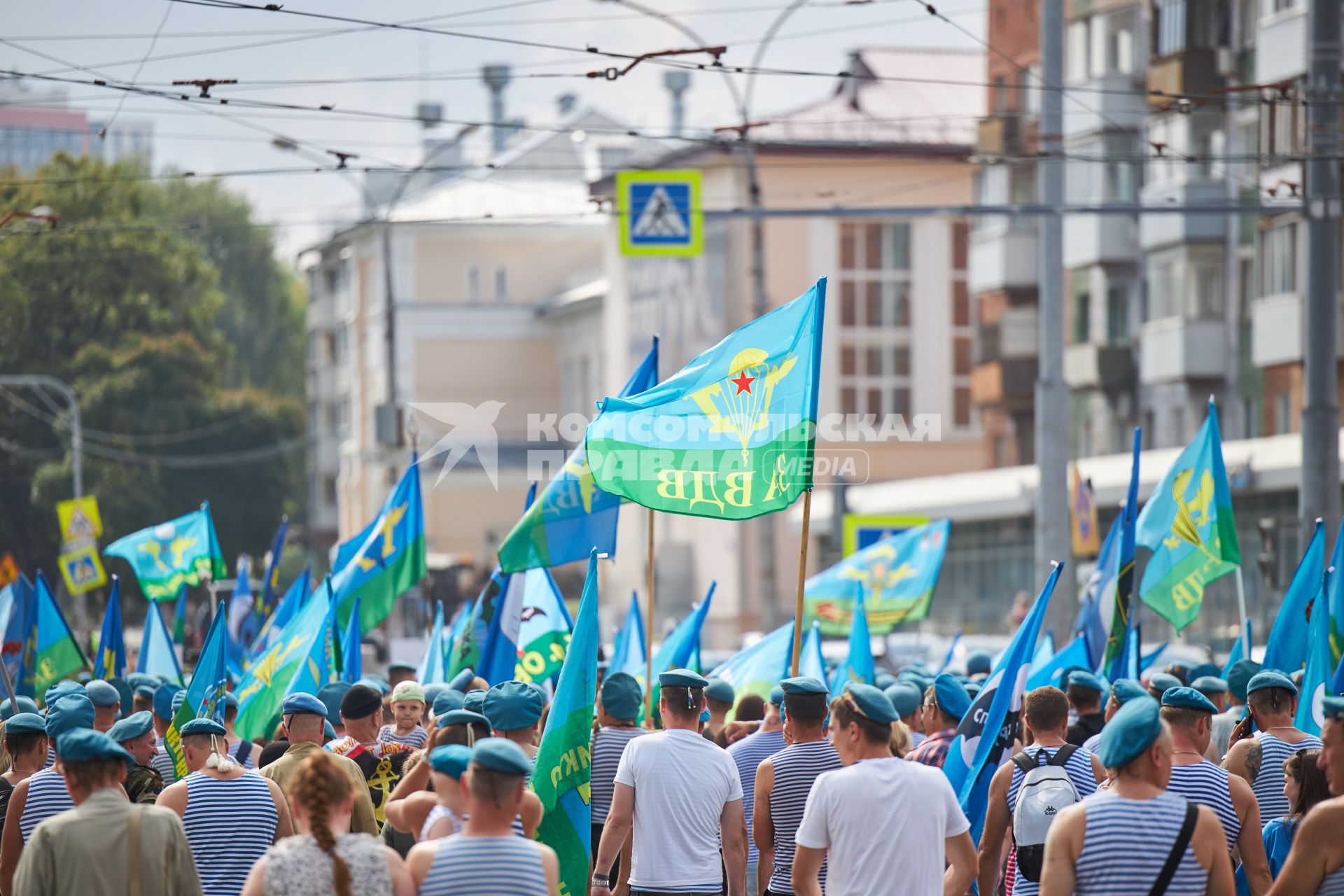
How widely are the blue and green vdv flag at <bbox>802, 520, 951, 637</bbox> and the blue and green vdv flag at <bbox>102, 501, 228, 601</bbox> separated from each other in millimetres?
5498

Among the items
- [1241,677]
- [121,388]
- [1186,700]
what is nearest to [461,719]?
[1186,700]

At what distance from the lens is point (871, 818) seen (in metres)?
6.54

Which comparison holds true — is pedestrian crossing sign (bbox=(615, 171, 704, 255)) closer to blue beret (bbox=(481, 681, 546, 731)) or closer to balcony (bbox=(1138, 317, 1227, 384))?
blue beret (bbox=(481, 681, 546, 731))

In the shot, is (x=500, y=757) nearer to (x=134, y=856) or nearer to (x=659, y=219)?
(x=134, y=856)

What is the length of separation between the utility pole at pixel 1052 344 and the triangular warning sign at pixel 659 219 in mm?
3790

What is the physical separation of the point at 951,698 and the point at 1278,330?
2735 cm

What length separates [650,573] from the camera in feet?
33.3

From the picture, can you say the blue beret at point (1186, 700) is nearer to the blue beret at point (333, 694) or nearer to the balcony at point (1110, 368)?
the blue beret at point (333, 694)

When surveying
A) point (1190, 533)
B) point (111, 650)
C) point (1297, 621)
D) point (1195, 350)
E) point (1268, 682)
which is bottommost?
point (111, 650)

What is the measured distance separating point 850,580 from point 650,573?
8.20 metres

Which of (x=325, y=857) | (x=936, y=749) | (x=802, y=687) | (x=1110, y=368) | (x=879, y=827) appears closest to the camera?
(x=325, y=857)

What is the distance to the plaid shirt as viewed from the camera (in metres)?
8.65

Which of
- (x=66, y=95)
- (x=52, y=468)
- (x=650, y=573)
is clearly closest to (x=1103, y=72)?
(x=66, y=95)

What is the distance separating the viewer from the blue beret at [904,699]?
10.3 meters
